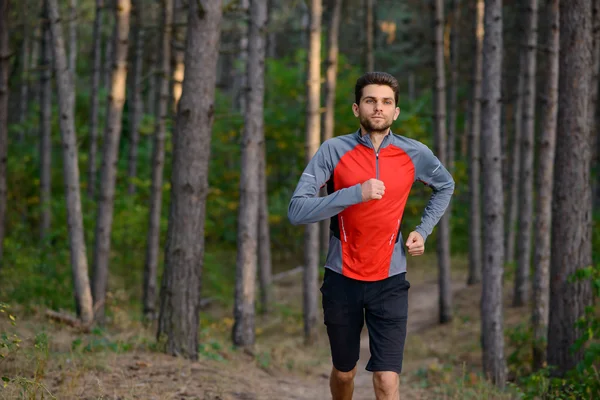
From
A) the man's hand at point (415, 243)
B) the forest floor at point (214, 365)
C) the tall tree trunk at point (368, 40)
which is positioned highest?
the tall tree trunk at point (368, 40)

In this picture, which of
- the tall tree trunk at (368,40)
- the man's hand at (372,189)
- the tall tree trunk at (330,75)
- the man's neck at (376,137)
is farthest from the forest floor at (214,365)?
the tall tree trunk at (368,40)

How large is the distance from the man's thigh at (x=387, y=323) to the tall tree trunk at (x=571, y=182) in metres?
4.33

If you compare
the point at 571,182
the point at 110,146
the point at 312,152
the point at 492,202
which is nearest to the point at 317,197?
the point at 571,182

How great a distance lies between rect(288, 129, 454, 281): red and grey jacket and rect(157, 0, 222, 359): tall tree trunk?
3.60m

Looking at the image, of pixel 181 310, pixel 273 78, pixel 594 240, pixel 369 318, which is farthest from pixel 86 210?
pixel 369 318

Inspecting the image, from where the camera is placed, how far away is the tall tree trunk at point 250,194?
1123cm

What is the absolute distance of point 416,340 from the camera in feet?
46.0

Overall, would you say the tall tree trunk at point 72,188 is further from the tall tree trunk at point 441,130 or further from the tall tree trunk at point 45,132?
the tall tree trunk at point 441,130

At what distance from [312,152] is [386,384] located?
9.59 metres

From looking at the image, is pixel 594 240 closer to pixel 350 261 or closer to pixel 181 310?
pixel 181 310

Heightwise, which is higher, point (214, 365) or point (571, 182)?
point (571, 182)

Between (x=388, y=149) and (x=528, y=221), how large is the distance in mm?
11711

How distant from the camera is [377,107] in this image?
4.55 m

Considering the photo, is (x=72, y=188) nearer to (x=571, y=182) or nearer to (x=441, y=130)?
(x=571, y=182)
